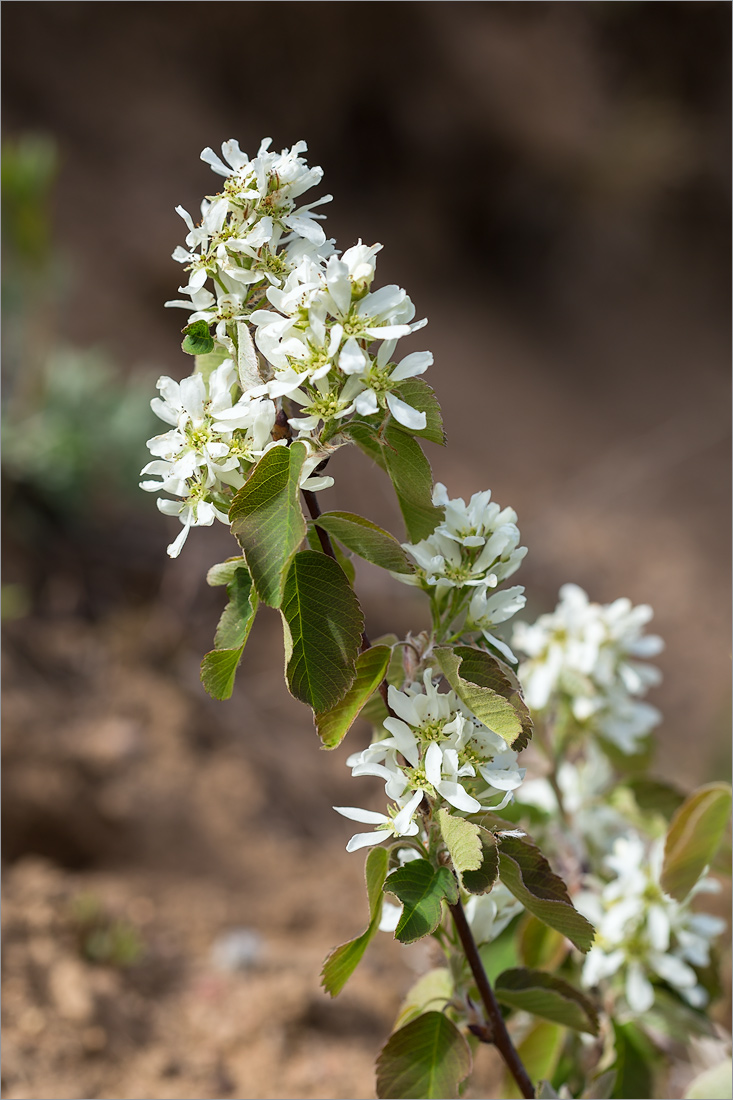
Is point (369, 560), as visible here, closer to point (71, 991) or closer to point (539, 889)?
point (539, 889)

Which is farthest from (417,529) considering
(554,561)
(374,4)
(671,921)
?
(374,4)

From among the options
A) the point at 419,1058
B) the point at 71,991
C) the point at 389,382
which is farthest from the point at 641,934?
the point at 71,991

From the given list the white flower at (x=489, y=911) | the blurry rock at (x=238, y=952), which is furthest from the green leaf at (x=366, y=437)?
the blurry rock at (x=238, y=952)

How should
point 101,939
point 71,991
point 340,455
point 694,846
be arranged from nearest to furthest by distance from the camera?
point 694,846
point 71,991
point 101,939
point 340,455

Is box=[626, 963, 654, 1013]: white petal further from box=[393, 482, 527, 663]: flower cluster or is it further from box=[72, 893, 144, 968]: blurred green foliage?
box=[72, 893, 144, 968]: blurred green foliage

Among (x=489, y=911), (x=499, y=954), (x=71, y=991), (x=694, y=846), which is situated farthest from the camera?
(x=71, y=991)

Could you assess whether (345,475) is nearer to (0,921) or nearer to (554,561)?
(554,561)

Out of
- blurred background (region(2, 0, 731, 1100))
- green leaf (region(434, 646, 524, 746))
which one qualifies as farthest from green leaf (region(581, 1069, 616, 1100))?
blurred background (region(2, 0, 731, 1100))
